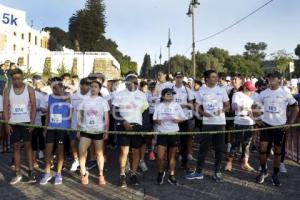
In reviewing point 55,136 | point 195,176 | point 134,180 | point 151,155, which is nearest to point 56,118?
point 55,136

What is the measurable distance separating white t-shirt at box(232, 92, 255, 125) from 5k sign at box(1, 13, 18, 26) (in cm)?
722

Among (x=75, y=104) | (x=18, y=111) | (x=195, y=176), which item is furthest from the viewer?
(x=75, y=104)

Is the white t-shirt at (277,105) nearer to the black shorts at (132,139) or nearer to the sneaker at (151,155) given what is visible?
the black shorts at (132,139)

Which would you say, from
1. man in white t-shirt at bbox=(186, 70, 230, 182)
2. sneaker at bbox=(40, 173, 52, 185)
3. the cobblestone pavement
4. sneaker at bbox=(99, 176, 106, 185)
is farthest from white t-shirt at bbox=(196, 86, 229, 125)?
sneaker at bbox=(40, 173, 52, 185)

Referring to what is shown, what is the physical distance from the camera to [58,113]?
24.0 feet

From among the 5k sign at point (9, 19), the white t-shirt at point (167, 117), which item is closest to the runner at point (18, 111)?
the white t-shirt at point (167, 117)

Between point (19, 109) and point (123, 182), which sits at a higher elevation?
point (19, 109)

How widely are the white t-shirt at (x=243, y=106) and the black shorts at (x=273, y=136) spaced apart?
849 mm

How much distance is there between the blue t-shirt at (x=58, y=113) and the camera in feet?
24.0

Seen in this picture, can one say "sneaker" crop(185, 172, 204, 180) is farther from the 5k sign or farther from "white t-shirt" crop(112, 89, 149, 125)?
the 5k sign

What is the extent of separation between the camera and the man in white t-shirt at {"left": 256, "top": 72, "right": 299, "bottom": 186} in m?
7.11

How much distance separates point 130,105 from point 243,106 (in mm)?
2291

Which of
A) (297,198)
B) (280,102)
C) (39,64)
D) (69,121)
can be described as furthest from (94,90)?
(39,64)

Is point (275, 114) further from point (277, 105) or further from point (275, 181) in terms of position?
point (275, 181)
